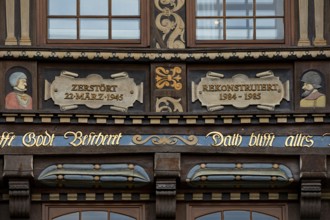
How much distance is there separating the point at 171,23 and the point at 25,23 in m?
1.65

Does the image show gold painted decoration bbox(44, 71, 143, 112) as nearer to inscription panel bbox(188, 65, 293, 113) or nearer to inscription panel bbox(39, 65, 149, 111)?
inscription panel bbox(39, 65, 149, 111)

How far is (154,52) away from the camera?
26.2 metres

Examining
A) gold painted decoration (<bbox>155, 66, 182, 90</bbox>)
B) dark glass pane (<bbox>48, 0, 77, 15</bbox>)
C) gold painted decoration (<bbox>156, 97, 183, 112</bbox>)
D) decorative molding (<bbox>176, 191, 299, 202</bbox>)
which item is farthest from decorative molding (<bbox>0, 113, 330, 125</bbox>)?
dark glass pane (<bbox>48, 0, 77, 15</bbox>)

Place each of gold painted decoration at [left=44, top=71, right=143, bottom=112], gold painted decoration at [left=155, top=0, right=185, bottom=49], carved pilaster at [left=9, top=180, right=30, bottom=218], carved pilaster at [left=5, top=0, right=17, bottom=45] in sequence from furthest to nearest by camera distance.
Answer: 1. gold painted decoration at [left=155, top=0, right=185, bottom=49]
2. carved pilaster at [left=5, top=0, right=17, bottom=45]
3. gold painted decoration at [left=44, top=71, right=143, bottom=112]
4. carved pilaster at [left=9, top=180, right=30, bottom=218]

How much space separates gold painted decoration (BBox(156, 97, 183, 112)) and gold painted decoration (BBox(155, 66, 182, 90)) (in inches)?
5.7

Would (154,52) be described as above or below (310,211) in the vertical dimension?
above

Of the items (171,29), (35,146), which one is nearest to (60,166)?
(35,146)

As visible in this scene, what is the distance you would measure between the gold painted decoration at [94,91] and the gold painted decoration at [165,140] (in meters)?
0.38

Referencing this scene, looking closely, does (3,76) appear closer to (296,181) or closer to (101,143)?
(101,143)

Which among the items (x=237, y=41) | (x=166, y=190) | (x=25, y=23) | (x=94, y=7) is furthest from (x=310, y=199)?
(x=25, y=23)

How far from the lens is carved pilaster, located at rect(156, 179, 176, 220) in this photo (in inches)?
1014

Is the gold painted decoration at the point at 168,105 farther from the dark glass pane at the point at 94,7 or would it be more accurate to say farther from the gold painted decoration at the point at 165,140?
the dark glass pane at the point at 94,7

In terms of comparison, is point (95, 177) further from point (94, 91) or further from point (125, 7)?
point (125, 7)

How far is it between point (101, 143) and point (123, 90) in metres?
0.67
